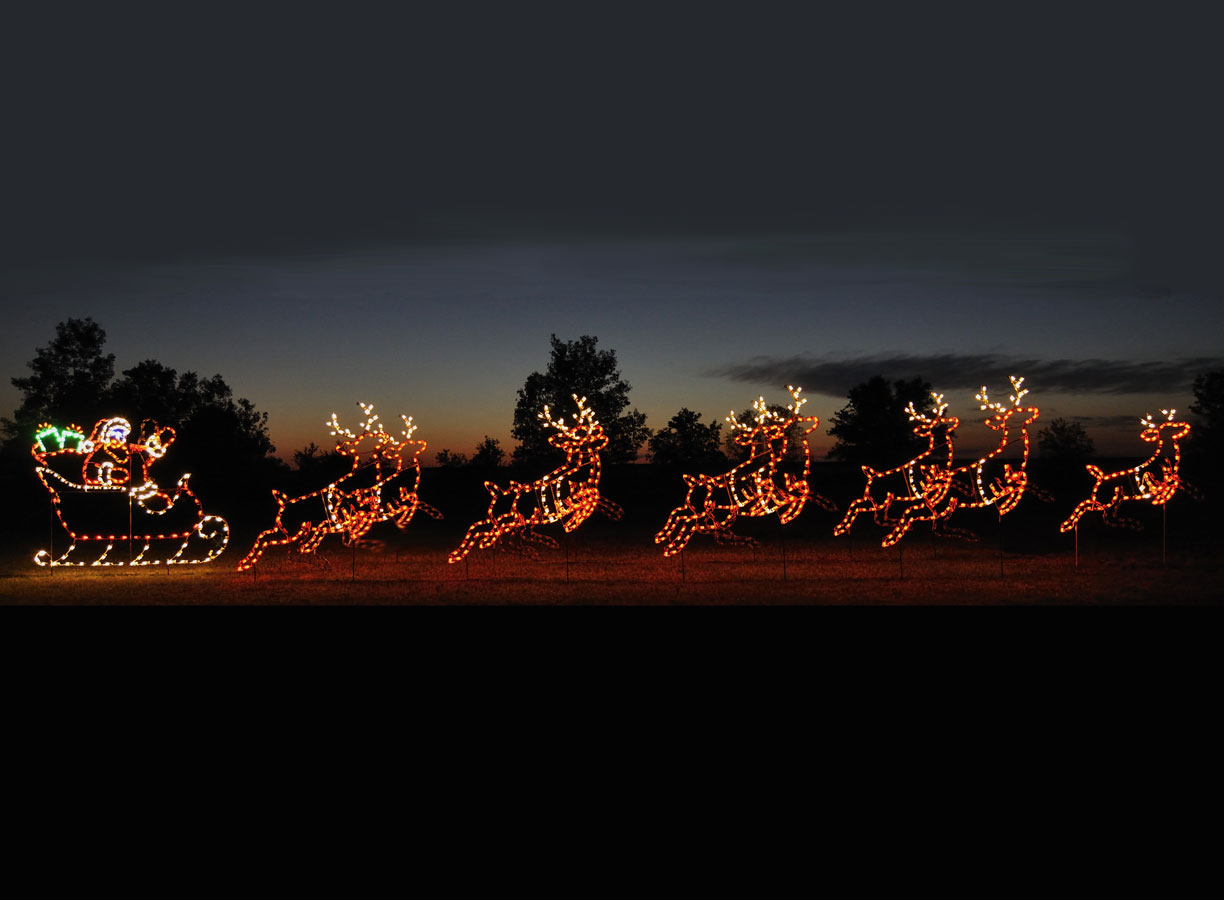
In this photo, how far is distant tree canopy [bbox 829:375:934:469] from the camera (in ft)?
108

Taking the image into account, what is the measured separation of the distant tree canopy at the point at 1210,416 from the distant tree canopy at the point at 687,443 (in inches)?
620

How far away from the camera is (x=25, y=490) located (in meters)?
30.1

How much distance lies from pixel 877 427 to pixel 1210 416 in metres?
13.7

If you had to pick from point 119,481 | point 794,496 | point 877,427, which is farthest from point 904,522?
point 877,427

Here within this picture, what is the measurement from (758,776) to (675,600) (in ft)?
23.1

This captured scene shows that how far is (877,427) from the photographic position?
110 feet

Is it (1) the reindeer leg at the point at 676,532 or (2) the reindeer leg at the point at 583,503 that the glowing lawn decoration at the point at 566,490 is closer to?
(2) the reindeer leg at the point at 583,503

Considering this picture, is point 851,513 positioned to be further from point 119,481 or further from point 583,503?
point 119,481

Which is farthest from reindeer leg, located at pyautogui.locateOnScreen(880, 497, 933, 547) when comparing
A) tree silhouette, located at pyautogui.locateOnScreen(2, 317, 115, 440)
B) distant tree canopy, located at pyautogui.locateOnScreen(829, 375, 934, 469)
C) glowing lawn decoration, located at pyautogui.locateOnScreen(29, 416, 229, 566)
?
tree silhouette, located at pyautogui.locateOnScreen(2, 317, 115, 440)

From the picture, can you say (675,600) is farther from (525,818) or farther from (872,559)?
(525,818)

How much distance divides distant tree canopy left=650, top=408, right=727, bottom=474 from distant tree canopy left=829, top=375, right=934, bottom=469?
18.0ft

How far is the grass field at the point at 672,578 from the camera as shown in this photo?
997cm

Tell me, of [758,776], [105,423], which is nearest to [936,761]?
[758,776]

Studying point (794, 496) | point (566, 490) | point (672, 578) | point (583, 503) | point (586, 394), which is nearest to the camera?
point (672, 578)
